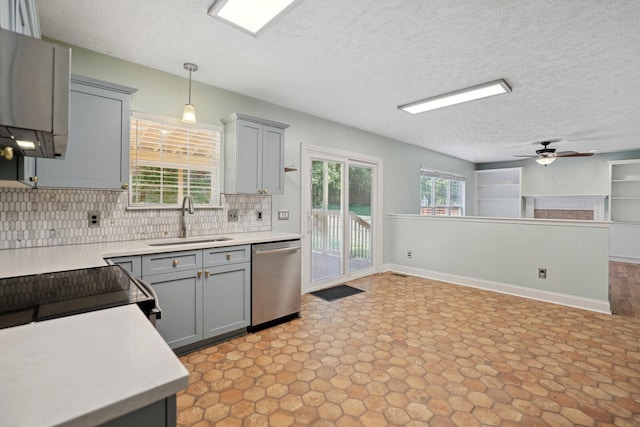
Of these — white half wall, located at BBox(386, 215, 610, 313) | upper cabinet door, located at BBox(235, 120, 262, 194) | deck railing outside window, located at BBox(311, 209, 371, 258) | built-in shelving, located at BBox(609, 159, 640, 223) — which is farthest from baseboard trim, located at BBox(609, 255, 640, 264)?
upper cabinet door, located at BBox(235, 120, 262, 194)

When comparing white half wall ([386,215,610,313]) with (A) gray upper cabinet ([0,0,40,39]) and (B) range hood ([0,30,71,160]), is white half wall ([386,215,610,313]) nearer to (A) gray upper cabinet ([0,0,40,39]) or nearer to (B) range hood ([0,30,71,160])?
(B) range hood ([0,30,71,160])

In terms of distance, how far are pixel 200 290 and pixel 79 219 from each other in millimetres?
1168

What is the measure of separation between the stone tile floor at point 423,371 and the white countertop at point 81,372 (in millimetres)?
1220

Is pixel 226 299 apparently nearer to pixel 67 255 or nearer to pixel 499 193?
pixel 67 255

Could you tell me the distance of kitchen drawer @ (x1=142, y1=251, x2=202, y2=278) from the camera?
226 centimetres

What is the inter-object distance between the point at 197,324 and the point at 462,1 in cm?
307

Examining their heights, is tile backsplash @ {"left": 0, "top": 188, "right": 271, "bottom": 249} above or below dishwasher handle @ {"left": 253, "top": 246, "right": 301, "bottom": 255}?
above

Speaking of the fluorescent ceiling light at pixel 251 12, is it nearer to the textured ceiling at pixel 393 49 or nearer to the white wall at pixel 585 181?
the textured ceiling at pixel 393 49

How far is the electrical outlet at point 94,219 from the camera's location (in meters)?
2.55

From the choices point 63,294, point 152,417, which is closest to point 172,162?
point 63,294

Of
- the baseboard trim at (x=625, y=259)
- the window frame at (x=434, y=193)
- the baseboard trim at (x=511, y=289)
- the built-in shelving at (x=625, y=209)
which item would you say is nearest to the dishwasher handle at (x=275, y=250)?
the baseboard trim at (x=511, y=289)

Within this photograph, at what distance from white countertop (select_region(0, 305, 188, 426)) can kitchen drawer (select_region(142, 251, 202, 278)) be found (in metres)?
1.36

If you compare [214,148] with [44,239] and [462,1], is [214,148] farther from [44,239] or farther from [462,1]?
[462,1]

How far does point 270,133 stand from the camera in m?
3.41
